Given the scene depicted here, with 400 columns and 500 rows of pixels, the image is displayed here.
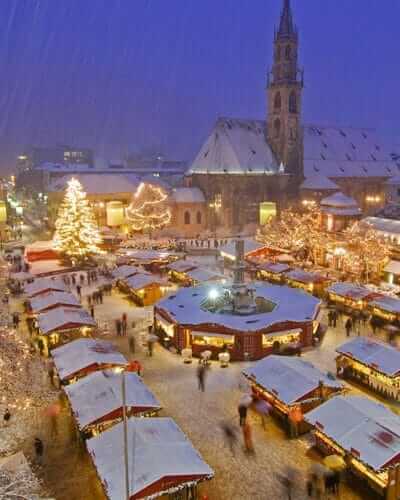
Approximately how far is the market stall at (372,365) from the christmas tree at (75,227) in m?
27.7

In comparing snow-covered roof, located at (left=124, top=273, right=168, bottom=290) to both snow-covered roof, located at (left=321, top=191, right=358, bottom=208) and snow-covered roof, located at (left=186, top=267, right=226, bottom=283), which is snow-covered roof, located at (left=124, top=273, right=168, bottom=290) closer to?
snow-covered roof, located at (left=186, top=267, right=226, bottom=283)

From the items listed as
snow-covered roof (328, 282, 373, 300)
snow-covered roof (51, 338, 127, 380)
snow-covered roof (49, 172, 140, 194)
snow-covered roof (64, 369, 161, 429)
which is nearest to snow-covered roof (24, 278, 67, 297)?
snow-covered roof (51, 338, 127, 380)

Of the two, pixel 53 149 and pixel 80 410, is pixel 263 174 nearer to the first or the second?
pixel 80 410

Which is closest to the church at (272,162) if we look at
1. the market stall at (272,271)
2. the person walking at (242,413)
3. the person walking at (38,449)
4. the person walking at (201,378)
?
the market stall at (272,271)

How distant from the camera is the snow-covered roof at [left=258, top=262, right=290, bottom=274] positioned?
36.7 meters

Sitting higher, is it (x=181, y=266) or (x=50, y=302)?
(x=181, y=266)

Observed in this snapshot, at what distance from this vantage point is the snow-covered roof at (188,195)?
57.8m

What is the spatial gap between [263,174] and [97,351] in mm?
44093

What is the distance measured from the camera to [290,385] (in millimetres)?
16453

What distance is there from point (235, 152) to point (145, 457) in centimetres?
4986

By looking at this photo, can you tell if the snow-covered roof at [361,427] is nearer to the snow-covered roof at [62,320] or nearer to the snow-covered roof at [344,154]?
the snow-covered roof at [62,320]

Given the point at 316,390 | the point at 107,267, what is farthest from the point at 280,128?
the point at 316,390

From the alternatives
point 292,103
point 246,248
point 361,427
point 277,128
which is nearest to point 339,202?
point 246,248

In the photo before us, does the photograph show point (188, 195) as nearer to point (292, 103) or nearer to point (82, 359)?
point (292, 103)
